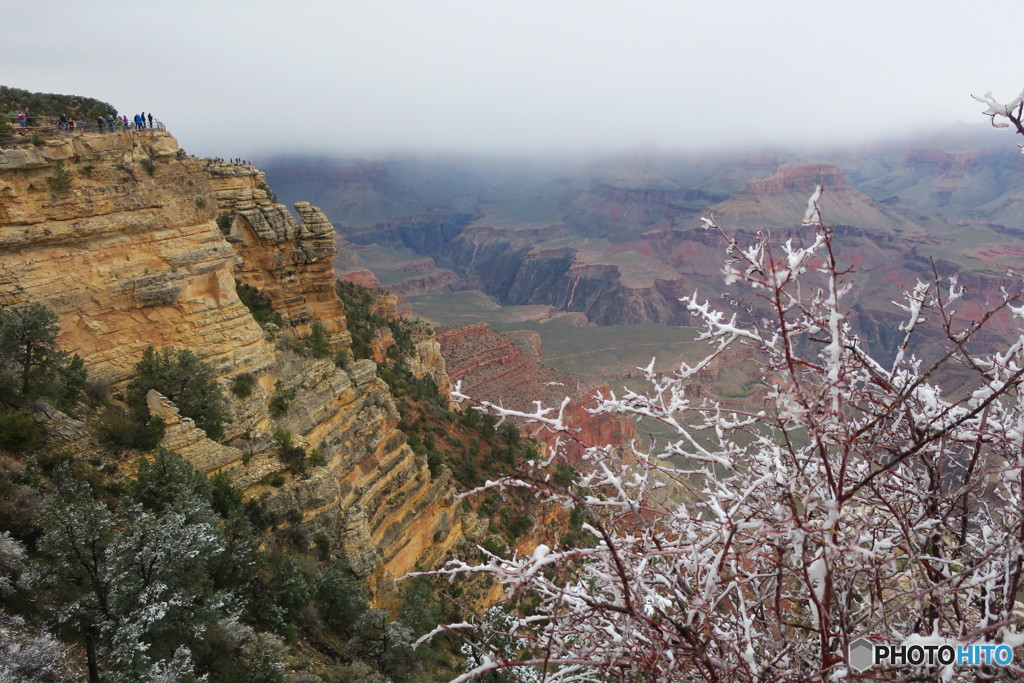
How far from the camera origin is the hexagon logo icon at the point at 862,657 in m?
3.20

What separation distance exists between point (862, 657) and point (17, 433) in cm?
1289

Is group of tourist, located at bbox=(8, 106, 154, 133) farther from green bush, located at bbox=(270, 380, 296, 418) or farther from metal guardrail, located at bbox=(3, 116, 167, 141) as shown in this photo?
green bush, located at bbox=(270, 380, 296, 418)

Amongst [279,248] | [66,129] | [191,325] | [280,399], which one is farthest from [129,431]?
[279,248]

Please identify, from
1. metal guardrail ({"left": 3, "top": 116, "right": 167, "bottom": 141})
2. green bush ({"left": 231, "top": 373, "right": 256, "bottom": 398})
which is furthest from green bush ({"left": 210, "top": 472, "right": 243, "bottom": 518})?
metal guardrail ({"left": 3, "top": 116, "right": 167, "bottom": 141})

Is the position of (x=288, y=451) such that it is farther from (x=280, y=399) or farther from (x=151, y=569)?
(x=151, y=569)

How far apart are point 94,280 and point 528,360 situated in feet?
198

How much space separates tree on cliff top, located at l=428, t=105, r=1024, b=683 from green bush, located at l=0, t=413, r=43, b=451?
10.5 meters

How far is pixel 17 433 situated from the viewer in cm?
1027

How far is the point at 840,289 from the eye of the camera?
291 centimetres

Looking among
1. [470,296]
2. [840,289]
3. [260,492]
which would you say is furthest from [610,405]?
[470,296]

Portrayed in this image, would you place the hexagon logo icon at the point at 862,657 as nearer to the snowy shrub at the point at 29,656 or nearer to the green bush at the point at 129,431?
the snowy shrub at the point at 29,656

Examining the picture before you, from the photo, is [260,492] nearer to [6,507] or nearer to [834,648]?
[6,507]

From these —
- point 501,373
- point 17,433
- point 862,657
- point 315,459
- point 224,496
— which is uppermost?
point 862,657

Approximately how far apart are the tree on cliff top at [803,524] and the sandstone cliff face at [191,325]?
12.4 meters
